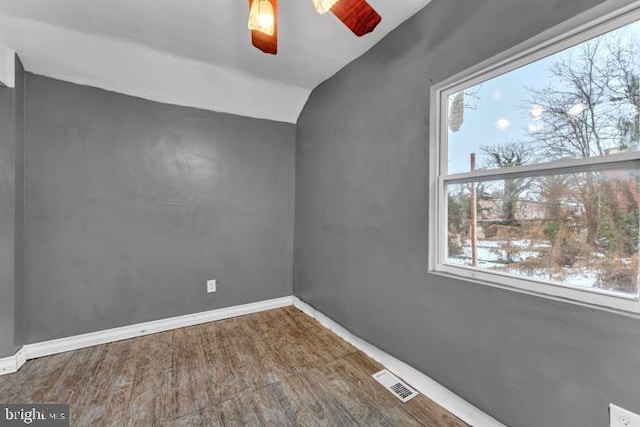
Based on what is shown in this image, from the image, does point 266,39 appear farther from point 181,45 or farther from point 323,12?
point 181,45

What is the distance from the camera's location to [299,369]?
195 cm

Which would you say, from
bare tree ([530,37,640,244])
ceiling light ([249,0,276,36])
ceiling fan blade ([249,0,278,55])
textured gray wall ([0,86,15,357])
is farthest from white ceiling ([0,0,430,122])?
bare tree ([530,37,640,244])

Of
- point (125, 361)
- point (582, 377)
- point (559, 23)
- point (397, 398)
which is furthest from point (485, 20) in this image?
point (125, 361)

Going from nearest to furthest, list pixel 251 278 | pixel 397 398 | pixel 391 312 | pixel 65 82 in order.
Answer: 1. pixel 397 398
2. pixel 391 312
3. pixel 65 82
4. pixel 251 278

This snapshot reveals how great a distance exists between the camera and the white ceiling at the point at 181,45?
1717mm

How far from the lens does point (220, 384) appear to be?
1796 millimetres

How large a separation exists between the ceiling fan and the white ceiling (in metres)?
0.64

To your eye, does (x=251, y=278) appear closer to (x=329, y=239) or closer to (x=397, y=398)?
(x=329, y=239)

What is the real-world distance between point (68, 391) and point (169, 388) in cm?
61

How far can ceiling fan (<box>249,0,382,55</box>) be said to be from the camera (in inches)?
42.9

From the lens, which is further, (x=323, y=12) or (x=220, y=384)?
(x=220, y=384)

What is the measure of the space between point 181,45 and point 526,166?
243cm

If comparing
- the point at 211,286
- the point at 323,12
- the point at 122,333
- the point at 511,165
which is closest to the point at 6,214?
the point at 122,333

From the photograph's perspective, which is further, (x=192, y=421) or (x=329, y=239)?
(x=329, y=239)
